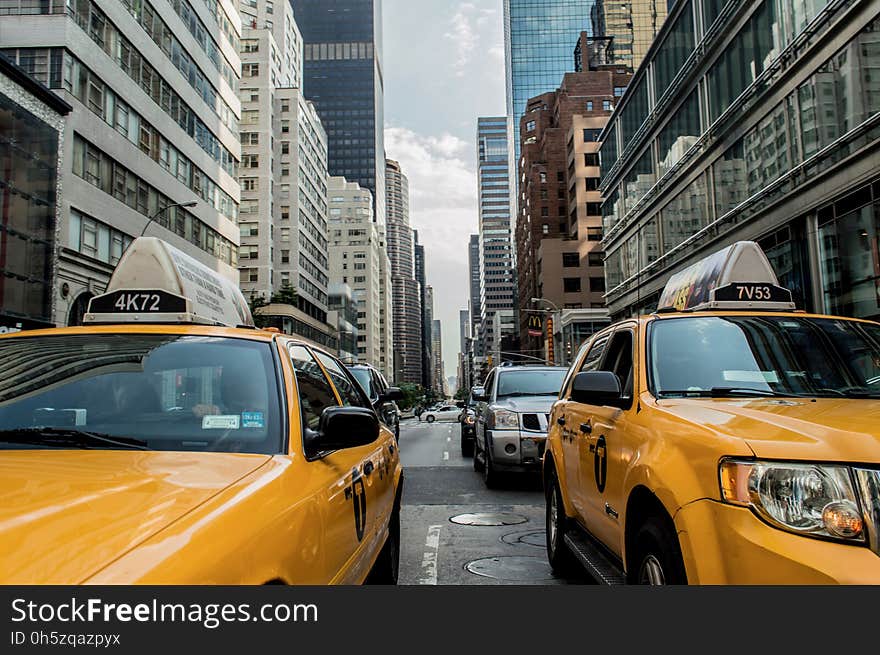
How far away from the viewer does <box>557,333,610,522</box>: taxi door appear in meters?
4.89

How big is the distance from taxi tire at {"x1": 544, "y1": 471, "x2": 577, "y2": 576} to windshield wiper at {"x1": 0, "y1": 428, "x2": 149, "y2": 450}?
11.4 feet

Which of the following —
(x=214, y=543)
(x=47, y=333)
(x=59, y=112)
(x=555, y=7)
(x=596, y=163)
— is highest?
(x=555, y=7)

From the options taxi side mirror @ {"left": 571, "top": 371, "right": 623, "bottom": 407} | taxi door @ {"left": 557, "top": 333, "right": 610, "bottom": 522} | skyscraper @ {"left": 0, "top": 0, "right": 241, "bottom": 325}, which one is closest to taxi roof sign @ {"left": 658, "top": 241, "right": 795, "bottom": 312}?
taxi door @ {"left": 557, "top": 333, "right": 610, "bottom": 522}

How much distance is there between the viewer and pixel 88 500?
2020 millimetres

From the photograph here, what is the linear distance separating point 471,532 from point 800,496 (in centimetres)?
536

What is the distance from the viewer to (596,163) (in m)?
85.4

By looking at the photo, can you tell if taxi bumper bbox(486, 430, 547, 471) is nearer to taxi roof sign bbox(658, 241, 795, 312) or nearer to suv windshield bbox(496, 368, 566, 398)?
suv windshield bbox(496, 368, 566, 398)

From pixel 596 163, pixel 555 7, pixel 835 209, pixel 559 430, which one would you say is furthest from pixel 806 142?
pixel 555 7

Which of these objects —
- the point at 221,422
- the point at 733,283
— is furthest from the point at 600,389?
the point at 733,283

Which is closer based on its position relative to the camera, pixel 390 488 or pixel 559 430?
pixel 390 488

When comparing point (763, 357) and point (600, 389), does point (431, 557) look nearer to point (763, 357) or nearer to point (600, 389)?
point (600, 389)
